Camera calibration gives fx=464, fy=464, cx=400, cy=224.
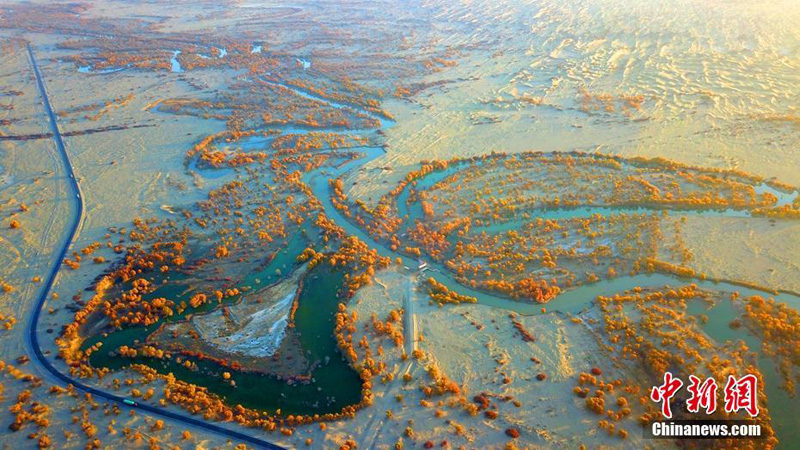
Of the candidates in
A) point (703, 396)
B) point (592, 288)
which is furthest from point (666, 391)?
point (592, 288)

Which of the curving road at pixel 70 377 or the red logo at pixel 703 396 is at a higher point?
the curving road at pixel 70 377

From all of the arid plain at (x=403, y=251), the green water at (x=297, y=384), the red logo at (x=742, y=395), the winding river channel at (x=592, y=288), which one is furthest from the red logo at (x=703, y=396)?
the green water at (x=297, y=384)

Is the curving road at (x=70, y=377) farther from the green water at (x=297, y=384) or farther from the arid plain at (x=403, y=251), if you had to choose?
the green water at (x=297, y=384)

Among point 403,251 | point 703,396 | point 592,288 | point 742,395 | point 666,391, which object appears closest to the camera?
point 742,395

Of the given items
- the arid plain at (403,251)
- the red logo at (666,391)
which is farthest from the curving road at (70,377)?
the red logo at (666,391)

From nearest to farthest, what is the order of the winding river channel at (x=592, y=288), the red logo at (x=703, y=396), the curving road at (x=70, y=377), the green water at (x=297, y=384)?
the curving road at (x=70, y=377) → the red logo at (x=703, y=396) → the winding river channel at (x=592, y=288) → the green water at (x=297, y=384)

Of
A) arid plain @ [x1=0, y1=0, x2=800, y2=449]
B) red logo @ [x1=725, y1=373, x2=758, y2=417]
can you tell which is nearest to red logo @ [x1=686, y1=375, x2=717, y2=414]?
red logo @ [x1=725, y1=373, x2=758, y2=417]

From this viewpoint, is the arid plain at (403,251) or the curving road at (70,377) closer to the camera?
the curving road at (70,377)

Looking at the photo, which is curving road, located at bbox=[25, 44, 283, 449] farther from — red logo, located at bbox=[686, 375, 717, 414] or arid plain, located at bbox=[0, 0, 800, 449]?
red logo, located at bbox=[686, 375, 717, 414]

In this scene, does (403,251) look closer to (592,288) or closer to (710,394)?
(592,288)

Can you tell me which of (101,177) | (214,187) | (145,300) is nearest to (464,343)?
(145,300)

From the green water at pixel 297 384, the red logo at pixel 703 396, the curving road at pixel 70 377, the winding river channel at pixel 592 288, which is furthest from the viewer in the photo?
the green water at pixel 297 384
